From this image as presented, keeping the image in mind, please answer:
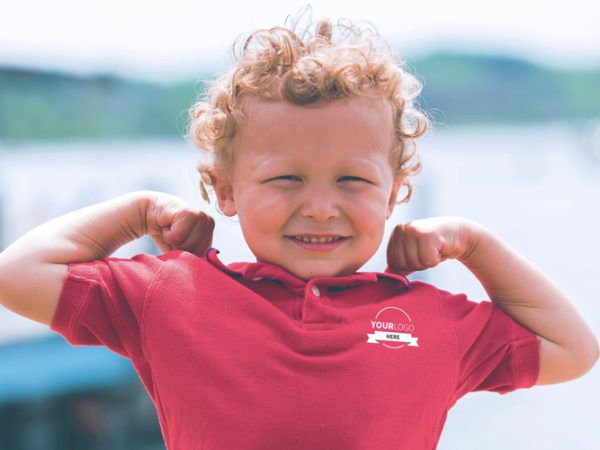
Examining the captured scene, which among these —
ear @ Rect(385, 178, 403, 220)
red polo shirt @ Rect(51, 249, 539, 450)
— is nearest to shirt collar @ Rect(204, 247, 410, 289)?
red polo shirt @ Rect(51, 249, 539, 450)

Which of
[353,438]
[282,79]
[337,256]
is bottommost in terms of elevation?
[353,438]

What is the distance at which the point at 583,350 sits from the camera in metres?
0.90

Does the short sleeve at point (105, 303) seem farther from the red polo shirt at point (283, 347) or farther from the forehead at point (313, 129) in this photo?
the forehead at point (313, 129)

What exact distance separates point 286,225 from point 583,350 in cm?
39

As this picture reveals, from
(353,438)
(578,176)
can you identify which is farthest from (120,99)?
(353,438)

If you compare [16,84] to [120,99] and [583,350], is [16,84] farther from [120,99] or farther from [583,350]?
[583,350]

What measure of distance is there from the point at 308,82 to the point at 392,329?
28cm

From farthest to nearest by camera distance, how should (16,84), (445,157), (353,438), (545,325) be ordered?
(445,157)
(16,84)
(545,325)
(353,438)

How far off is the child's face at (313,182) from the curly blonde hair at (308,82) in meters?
0.02

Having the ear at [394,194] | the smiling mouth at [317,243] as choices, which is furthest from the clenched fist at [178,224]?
the ear at [394,194]

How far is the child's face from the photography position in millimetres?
805

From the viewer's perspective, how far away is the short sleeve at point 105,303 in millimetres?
783

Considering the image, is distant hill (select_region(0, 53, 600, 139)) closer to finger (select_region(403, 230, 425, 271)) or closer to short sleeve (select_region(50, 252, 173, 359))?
finger (select_region(403, 230, 425, 271))

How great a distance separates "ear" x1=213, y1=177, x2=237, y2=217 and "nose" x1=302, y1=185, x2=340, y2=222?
0.12 meters
